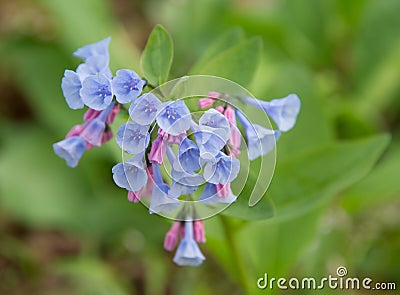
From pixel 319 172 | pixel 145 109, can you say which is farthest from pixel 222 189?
pixel 319 172

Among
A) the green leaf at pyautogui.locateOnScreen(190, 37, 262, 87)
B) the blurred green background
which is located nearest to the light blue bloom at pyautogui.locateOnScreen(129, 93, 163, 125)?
the green leaf at pyautogui.locateOnScreen(190, 37, 262, 87)

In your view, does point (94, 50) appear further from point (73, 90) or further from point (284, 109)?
point (284, 109)

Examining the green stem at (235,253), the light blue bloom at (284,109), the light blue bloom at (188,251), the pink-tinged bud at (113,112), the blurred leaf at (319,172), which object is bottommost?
the light blue bloom at (188,251)

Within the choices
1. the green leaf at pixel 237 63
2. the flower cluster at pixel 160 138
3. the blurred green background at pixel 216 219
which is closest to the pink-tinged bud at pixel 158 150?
the flower cluster at pixel 160 138

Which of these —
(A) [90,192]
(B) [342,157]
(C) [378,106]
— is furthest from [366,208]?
(A) [90,192]

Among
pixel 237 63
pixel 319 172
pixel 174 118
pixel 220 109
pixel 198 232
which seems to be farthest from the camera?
pixel 319 172

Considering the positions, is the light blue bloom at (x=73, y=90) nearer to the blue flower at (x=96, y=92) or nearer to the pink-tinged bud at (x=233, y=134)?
the blue flower at (x=96, y=92)

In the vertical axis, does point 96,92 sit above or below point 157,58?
below
